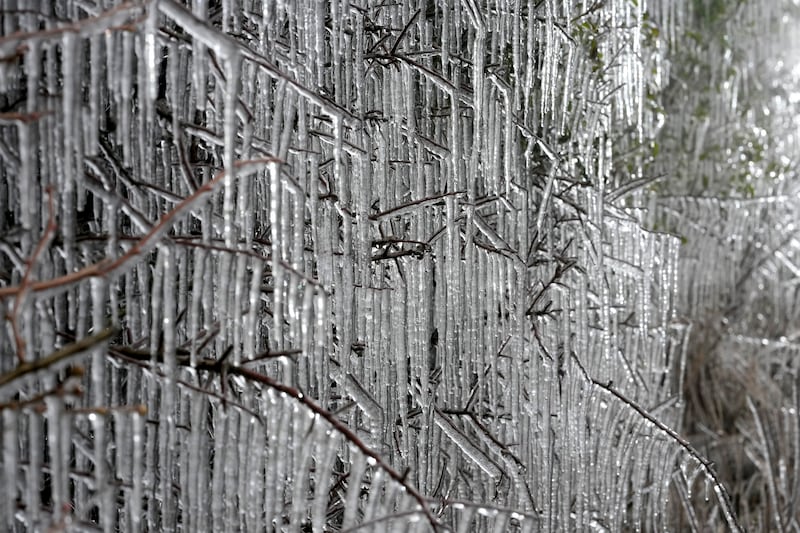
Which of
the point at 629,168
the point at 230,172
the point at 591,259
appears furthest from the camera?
the point at 629,168

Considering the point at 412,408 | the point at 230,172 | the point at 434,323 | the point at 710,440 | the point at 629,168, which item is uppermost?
the point at 629,168

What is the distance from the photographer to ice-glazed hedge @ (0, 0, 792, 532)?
1.71 ft

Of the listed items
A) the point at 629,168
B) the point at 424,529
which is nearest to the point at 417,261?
the point at 424,529

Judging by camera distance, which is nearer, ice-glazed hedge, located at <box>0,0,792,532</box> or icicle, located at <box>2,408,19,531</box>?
icicle, located at <box>2,408,19,531</box>

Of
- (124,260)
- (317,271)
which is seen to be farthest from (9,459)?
(317,271)

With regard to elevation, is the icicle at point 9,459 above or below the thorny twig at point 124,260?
below

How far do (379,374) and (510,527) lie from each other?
0.39m

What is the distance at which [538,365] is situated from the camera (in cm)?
113

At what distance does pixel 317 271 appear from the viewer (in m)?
0.85

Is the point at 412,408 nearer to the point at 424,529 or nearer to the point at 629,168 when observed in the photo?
the point at 424,529

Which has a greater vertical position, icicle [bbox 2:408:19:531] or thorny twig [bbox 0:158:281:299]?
thorny twig [bbox 0:158:281:299]

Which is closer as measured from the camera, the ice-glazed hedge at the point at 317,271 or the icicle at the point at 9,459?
the icicle at the point at 9,459

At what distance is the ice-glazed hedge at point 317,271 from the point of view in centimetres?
52

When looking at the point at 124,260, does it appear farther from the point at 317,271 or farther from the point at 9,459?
the point at 317,271
